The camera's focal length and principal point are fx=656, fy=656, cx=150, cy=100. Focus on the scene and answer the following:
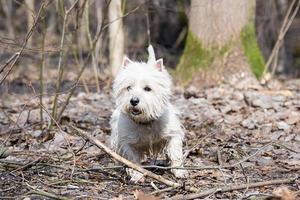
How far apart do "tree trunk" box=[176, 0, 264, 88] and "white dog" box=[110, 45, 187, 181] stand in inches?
162

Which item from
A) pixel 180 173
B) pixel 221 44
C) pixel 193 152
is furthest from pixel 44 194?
pixel 221 44

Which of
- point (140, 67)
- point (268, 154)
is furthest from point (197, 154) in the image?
point (140, 67)

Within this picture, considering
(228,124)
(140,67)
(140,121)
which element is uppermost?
(140,67)

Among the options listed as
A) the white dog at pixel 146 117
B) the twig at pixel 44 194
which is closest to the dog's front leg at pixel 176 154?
the white dog at pixel 146 117

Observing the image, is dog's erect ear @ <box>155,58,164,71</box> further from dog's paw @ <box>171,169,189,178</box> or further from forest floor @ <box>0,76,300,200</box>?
dog's paw @ <box>171,169,189,178</box>

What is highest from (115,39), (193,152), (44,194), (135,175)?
(115,39)

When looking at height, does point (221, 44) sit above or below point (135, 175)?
above

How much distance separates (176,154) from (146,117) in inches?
17.2

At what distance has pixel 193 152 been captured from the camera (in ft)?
21.9

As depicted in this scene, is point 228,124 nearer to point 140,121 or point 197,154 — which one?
point 197,154

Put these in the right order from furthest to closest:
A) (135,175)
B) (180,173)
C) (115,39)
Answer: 1. (115,39)
2. (180,173)
3. (135,175)

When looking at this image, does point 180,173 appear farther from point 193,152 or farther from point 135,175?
point 193,152

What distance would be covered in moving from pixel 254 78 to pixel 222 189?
18.4ft

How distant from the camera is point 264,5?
15.7 meters
